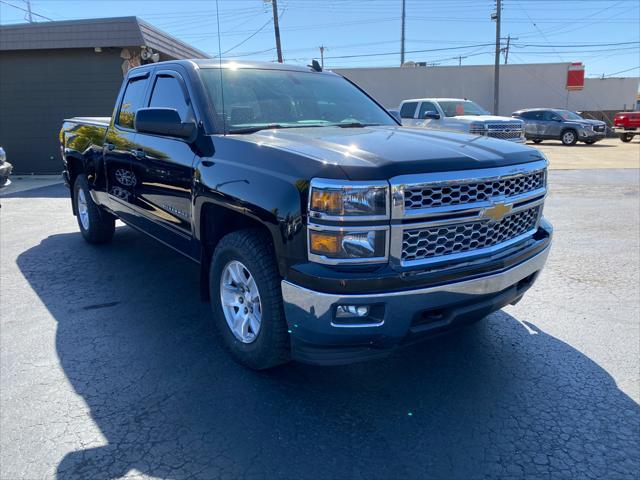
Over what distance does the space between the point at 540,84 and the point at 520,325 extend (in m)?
37.2

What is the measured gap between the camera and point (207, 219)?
349 cm

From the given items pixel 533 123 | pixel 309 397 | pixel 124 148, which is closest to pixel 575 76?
pixel 533 123

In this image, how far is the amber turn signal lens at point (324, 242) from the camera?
248cm

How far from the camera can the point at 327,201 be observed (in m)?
2.48

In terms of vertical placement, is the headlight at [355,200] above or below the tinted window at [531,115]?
below

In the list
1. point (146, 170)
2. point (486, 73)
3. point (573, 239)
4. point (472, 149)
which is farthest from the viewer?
point (486, 73)

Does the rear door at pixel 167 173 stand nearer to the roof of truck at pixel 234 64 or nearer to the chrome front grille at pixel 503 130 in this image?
the roof of truck at pixel 234 64

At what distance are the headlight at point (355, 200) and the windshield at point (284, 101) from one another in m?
1.30

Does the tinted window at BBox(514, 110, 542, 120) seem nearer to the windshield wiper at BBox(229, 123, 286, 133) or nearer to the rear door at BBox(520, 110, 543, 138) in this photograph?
the rear door at BBox(520, 110, 543, 138)

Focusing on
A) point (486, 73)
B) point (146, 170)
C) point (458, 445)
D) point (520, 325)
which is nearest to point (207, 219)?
point (146, 170)

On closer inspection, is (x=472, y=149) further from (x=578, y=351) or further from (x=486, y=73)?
(x=486, y=73)

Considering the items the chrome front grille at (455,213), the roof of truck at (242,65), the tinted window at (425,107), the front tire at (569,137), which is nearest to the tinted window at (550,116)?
the front tire at (569,137)

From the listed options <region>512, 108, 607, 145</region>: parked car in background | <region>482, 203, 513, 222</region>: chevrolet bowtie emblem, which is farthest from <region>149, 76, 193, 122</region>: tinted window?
<region>512, 108, 607, 145</region>: parked car in background

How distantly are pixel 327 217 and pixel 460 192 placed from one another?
29.3 inches
